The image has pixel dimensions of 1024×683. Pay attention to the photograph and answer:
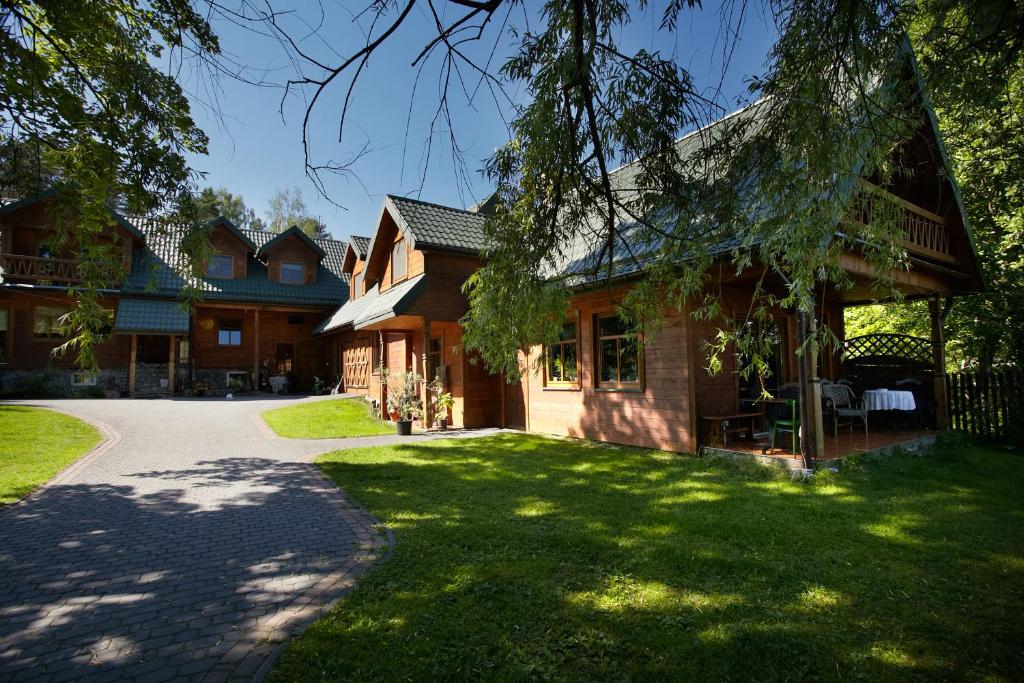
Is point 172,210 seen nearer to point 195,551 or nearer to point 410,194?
point 410,194

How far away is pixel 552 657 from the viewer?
293 centimetres

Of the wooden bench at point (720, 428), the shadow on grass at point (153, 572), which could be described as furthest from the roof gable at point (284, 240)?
the wooden bench at point (720, 428)

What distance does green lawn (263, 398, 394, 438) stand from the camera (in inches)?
491

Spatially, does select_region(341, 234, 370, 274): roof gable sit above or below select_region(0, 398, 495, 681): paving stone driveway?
above

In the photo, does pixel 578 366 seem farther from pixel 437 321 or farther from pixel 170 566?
pixel 170 566

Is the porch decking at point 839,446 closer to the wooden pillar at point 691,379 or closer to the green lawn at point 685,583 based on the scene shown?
the wooden pillar at point 691,379

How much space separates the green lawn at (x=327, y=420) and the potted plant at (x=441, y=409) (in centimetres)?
124

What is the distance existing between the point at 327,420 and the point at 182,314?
670 cm

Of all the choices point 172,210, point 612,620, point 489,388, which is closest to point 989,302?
point 489,388

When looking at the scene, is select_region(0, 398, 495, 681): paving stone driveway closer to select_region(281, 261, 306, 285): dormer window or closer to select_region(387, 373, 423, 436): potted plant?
select_region(387, 373, 423, 436): potted plant

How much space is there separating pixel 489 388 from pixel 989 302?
12835 millimetres

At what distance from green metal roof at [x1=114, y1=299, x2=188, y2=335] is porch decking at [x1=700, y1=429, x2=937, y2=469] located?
19.6 meters

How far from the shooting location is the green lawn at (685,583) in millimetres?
2902

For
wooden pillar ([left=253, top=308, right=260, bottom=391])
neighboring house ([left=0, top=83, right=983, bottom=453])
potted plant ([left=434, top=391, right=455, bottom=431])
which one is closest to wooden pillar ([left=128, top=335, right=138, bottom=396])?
neighboring house ([left=0, top=83, right=983, bottom=453])
